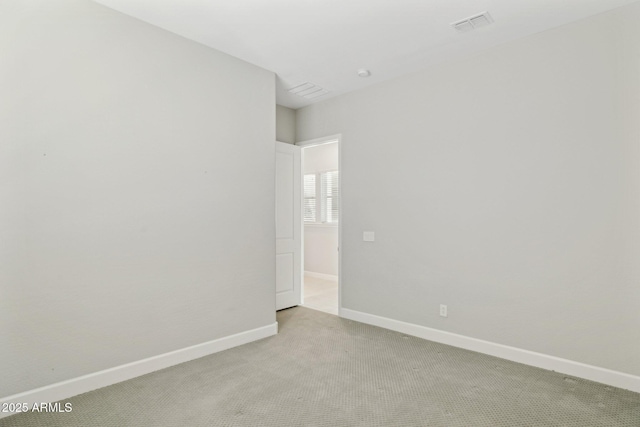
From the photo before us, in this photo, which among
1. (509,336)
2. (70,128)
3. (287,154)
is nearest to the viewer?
(70,128)

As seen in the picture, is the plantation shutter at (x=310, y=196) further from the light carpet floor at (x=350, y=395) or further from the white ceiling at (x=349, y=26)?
the light carpet floor at (x=350, y=395)

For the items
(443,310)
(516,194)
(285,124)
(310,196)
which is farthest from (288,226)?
(516,194)

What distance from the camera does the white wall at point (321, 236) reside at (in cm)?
710

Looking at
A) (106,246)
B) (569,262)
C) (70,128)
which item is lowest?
(569,262)

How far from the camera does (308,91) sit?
4.44 meters

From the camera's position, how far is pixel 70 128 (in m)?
2.54

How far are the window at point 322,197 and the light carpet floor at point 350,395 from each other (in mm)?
4099

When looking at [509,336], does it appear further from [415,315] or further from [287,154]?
[287,154]

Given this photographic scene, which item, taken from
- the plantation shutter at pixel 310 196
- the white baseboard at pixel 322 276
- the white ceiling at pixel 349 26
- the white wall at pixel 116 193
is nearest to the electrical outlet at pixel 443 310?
the white wall at pixel 116 193

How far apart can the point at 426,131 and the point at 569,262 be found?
1.81 m

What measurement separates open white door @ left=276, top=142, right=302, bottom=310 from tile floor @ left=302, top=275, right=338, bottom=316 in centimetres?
31

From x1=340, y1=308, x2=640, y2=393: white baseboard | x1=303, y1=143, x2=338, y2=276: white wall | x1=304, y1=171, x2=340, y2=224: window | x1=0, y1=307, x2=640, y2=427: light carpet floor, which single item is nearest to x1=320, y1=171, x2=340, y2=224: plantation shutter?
x1=304, y1=171, x2=340, y2=224: window

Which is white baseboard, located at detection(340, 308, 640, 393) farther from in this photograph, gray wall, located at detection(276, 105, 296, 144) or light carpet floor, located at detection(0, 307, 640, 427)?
gray wall, located at detection(276, 105, 296, 144)

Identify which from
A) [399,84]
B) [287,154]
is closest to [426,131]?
[399,84]
